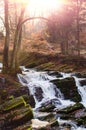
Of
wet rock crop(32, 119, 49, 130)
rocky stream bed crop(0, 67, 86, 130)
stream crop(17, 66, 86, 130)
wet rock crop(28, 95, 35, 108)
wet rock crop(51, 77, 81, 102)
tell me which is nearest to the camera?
wet rock crop(32, 119, 49, 130)

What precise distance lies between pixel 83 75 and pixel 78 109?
948 cm

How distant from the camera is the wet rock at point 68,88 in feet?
73.9

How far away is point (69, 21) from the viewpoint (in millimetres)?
37219

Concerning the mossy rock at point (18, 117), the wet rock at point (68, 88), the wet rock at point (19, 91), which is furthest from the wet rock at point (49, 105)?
the mossy rock at point (18, 117)

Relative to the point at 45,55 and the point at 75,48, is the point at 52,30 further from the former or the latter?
the point at 45,55

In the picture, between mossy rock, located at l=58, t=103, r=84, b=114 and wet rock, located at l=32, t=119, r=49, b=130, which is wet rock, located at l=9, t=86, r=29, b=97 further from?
wet rock, located at l=32, t=119, r=49, b=130

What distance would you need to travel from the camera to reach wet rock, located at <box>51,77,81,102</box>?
22516 millimetres

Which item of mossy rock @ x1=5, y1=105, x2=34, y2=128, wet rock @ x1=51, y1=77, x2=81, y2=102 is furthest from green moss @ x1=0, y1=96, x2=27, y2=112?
wet rock @ x1=51, y1=77, x2=81, y2=102

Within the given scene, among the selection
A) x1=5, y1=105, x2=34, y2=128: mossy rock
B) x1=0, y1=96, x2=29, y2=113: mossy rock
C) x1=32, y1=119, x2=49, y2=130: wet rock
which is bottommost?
x1=32, y1=119, x2=49, y2=130: wet rock

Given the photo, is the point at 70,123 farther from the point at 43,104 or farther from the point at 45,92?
the point at 45,92

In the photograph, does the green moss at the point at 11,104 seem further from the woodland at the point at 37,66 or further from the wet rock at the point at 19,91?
the wet rock at the point at 19,91

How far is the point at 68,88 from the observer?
22984 millimetres

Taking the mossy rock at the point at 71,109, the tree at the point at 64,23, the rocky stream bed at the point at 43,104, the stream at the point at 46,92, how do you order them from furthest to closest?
the tree at the point at 64,23
the stream at the point at 46,92
the mossy rock at the point at 71,109
the rocky stream bed at the point at 43,104

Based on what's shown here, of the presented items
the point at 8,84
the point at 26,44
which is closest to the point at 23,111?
the point at 8,84
